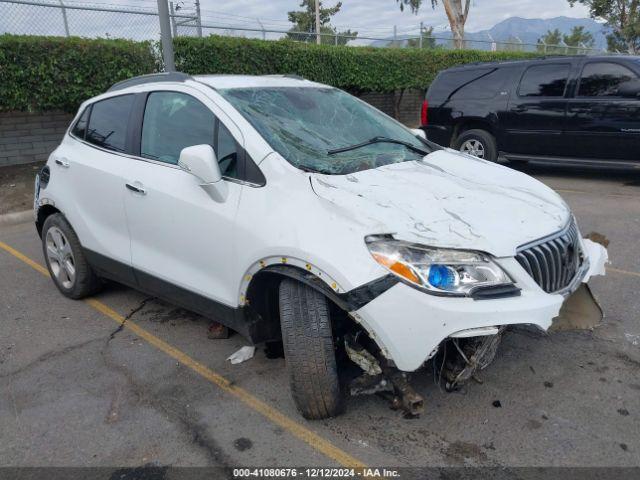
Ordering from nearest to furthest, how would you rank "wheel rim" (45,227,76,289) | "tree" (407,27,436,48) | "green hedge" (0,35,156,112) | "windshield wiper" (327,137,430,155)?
"windshield wiper" (327,137,430,155) < "wheel rim" (45,227,76,289) < "green hedge" (0,35,156,112) < "tree" (407,27,436,48)

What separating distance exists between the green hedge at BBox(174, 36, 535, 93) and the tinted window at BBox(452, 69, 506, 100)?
442 centimetres

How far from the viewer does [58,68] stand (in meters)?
8.91

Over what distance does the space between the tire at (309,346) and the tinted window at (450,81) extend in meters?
7.95

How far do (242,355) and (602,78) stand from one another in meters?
7.21

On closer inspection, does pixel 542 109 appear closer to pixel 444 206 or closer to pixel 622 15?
pixel 444 206

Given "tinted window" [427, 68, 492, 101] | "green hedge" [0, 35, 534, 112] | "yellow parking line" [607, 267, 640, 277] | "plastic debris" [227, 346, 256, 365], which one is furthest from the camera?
"tinted window" [427, 68, 492, 101]

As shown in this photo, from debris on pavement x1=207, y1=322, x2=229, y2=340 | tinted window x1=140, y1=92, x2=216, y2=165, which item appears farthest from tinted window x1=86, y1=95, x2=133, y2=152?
debris on pavement x1=207, y1=322, x2=229, y2=340

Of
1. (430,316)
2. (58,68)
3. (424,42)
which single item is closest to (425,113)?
(58,68)

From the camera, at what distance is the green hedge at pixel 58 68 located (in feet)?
27.8

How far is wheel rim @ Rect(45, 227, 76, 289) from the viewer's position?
180 inches

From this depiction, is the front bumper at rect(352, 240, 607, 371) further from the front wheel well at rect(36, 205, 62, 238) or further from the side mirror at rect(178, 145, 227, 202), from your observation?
the front wheel well at rect(36, 205, 62, 238)

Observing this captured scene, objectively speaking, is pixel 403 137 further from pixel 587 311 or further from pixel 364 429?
pixel 364 429

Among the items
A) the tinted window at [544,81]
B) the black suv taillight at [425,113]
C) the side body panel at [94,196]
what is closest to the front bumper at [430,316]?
the side body panel at [94,196]

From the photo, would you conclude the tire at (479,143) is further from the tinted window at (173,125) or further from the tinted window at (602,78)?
the tinted window at (173,125)
